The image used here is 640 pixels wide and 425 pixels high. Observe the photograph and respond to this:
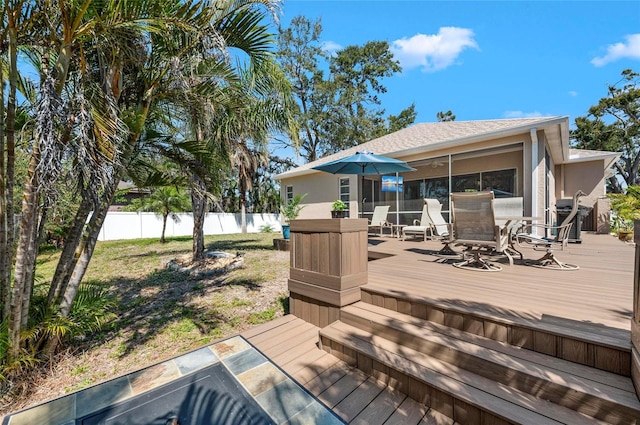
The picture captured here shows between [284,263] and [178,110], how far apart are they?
14.9ft

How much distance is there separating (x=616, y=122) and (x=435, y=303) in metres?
29.4

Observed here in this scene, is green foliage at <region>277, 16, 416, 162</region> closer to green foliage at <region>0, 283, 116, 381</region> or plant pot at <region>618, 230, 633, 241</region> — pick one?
plant pot at <region>618, 230, 633, 241</region>

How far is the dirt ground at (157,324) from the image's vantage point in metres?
2.63

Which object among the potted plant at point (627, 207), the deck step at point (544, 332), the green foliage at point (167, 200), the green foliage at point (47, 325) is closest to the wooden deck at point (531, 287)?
the deck step at point (544, 332)

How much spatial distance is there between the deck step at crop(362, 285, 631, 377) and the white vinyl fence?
16394mm

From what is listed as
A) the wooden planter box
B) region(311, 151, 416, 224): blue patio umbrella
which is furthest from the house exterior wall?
the wooden planter box

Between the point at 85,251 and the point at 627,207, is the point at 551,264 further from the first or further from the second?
the point at 627,207

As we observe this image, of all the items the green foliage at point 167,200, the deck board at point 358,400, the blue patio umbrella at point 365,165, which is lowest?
the deck board at point 358,400

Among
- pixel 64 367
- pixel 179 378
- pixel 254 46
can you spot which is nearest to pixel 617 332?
pixel 179 378

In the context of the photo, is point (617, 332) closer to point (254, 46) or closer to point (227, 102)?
point (254, 46)

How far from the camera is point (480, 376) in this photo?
213cm

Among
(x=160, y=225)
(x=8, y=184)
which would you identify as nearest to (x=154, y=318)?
(x=8, y=184)

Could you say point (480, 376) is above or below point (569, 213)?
below

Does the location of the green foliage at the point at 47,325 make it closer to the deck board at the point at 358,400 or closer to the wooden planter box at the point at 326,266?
the wooden planter box at the point at 326,266
